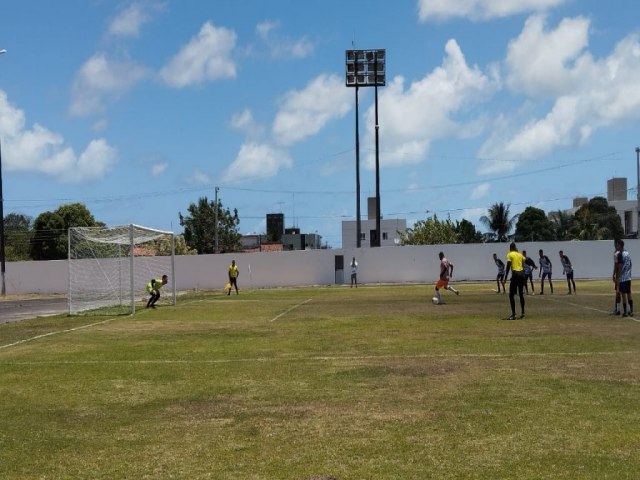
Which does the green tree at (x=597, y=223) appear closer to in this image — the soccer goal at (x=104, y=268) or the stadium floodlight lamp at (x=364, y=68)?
the stadium floodlight lamp at (x=364, y=68)

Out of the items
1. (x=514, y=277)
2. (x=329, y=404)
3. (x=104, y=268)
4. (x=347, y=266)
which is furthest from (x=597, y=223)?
(x=329, y=404)

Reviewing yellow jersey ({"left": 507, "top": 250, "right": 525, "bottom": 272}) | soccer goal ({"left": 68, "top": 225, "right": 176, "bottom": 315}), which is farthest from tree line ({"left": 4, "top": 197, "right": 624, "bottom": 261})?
yellow jersey ({"left": 507, "top": 250, "right": 525, "bottom": 272})

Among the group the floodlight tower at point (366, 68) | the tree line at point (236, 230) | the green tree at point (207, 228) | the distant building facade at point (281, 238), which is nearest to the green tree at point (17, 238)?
the tree line at point (236, 230)

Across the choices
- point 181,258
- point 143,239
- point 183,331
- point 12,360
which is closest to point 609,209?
point 181,258

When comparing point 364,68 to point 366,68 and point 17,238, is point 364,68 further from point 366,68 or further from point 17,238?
point 17,238

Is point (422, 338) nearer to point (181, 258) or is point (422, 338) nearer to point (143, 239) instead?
point (143, 239)

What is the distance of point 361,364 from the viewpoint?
1124 cm

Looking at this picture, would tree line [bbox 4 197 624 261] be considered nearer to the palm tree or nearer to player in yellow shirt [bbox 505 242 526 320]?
the palm tree

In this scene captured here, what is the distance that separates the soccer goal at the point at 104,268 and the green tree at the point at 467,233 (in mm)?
56178

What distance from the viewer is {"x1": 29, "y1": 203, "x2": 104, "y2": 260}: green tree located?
70.8 meters

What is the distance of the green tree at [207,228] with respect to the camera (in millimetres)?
78438

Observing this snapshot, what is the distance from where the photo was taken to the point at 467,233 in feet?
284

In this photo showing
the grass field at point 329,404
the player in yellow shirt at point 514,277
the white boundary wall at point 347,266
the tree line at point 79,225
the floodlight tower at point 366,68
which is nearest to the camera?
the grass field at point 329,404

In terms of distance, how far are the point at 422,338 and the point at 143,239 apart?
16903 mm
